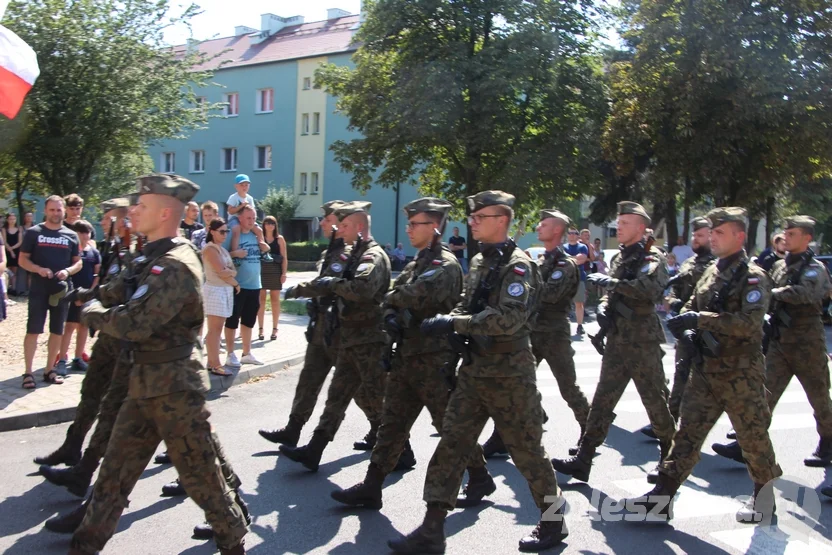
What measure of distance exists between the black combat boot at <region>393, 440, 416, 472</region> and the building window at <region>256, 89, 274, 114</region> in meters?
40.9

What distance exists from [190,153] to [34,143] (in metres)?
28.0

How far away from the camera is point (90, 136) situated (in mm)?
20594

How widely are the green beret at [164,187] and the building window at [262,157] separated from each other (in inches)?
1657

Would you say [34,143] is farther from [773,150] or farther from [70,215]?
[773,150]

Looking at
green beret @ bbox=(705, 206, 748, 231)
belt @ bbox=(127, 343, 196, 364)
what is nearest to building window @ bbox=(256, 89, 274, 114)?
green beret @ bbox=(705, 206, 748, 231)

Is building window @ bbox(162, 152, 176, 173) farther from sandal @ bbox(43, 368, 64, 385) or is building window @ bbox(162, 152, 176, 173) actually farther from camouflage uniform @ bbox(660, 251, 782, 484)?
camouflage uniform @ bbox(660, 251, 782, 484)

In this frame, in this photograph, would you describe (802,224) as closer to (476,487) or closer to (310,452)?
(476,487)

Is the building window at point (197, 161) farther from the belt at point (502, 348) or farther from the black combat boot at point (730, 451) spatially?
the belt at point (502, 348)

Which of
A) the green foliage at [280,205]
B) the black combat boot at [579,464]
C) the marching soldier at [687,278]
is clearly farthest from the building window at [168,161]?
the black combat boot at [579,464]

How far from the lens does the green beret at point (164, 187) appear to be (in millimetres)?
4199

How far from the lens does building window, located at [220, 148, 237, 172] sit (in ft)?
153

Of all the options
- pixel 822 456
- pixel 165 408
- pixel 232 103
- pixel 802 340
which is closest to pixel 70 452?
pixel 165 408

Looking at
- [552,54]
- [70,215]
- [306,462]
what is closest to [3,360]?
[70,215]

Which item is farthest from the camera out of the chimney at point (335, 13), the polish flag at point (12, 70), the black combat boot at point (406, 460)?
the chimney at point (335, 13)
